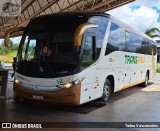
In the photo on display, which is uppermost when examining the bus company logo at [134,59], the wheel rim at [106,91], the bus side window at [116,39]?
the bus side window at [116,39]

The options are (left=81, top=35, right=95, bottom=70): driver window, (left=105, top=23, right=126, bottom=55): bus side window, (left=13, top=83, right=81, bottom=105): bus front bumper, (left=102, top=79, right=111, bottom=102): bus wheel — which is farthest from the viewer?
(left=105, top=23, right=126, bottom=55): bus side window

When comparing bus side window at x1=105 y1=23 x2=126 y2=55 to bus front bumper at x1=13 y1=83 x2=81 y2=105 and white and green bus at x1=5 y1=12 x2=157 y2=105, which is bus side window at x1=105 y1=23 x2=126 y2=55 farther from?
bus front bumper at x1=13 y1=83 x2=81 y2=105

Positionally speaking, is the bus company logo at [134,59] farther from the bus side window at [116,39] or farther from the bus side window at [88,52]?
the bus side window at [88,52]

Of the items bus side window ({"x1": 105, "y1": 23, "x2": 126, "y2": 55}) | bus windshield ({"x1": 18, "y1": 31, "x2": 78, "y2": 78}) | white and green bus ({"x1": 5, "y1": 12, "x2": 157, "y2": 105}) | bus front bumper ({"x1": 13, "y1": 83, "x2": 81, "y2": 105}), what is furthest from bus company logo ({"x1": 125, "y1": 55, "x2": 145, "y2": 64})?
bus front bumper ({"x1": 13, "y1": 83, "x2": 81, "y2": 105})

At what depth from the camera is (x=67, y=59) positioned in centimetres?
812

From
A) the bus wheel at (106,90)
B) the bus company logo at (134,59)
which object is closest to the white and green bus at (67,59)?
the bus wheel at (106,90)

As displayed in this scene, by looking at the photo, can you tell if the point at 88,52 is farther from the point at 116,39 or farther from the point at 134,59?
the point at 134,59

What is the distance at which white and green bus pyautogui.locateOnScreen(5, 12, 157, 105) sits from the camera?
26.4ft

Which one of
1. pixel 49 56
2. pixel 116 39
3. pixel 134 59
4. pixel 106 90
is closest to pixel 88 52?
pixel 49 56

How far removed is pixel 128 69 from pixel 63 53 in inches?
185

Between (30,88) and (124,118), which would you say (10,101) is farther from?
(124,118)

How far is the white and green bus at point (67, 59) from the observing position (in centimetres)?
804

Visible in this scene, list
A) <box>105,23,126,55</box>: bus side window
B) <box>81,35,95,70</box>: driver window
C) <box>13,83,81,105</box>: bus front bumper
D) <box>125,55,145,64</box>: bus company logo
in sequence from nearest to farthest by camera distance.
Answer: <box>13,83,81,105</box>: bus front bumper → <box>81,35,95,70</box>: driver window → <box>105,23,126,55</box>: bus side window → <box>125,55,145,64</box>: bus company logo

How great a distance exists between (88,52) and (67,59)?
2.50ft
